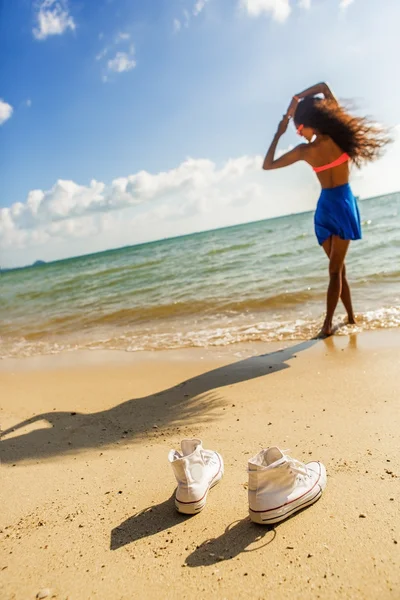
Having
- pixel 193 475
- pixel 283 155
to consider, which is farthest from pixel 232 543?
pixel 283 155

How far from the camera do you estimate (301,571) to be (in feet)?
4.92

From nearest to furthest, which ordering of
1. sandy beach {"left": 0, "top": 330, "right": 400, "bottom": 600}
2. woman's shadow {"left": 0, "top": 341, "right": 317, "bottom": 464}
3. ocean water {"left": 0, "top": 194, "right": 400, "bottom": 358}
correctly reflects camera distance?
sandy beach {"left": 0, "top": 330, "right": 400, "bottom": 600}, woman's shadow {"left": 0, "top": 341, "right": 317, "bottom": 464}, ocean water {"left": 0, "top": 194, "right": 400, "bottom": 358}

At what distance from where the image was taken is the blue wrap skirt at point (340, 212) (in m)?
4.70

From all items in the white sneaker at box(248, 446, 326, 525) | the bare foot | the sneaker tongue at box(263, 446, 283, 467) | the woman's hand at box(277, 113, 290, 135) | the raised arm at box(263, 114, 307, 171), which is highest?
the woman's hand at box(277, 113, 290, 135)

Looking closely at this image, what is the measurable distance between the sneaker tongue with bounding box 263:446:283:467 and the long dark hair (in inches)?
142

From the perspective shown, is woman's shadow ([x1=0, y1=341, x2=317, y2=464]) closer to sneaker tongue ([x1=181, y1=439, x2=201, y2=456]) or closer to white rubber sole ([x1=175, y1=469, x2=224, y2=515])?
sneaker tongue ([x1=181, y1=439, x2=201, y2=456])

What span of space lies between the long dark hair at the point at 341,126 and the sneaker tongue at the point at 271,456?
3602 millimetres

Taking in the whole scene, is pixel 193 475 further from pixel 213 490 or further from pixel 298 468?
pixel 298 468

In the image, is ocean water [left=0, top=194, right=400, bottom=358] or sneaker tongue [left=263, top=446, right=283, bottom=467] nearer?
sneaker tongue [left=263, top=446, right=283, bottom=467]

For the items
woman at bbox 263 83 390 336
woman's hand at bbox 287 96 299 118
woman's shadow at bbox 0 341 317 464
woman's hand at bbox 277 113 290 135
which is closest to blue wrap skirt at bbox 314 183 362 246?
woman at bbox 263 83 390 336

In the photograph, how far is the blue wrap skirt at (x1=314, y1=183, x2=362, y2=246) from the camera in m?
4.70

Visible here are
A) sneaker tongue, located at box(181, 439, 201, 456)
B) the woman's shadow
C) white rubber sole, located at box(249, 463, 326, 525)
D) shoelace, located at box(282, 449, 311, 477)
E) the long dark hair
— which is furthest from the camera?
the long dark hair

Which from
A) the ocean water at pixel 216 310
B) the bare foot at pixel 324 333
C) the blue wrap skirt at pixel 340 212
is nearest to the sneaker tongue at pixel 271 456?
the bare foot at pixel 324 333

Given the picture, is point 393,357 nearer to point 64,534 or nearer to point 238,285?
point 64,534
